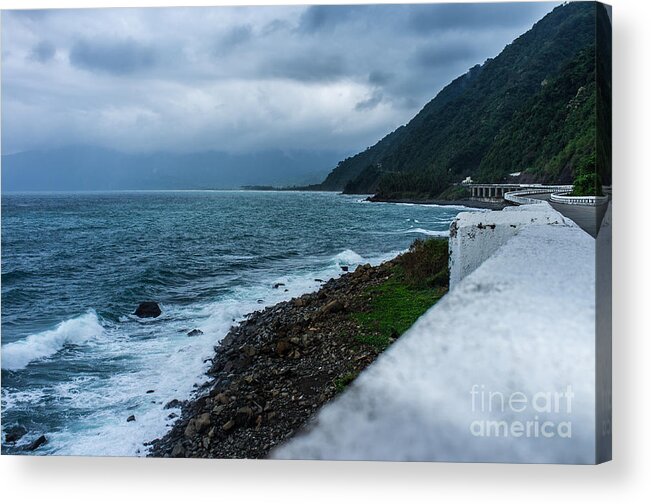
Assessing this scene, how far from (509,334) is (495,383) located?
0.33m

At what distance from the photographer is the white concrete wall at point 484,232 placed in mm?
3701

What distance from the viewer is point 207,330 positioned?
6254 mm

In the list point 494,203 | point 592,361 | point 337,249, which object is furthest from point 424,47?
point 592,361

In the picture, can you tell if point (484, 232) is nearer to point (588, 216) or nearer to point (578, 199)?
point (588, 216)

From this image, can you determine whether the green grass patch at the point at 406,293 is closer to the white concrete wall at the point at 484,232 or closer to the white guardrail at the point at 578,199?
the white guardrail at the point at 578,199

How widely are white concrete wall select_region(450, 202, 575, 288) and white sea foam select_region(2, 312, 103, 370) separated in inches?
138

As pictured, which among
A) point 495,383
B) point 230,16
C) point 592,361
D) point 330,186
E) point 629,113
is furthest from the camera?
point 330,186

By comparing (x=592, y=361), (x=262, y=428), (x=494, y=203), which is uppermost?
(x=494, y=203)

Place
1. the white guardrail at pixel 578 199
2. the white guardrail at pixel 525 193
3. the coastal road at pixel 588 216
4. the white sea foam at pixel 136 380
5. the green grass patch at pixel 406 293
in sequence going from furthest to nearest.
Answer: the white guardrail at pixel 525 193 < the green grass patch at pixel 406 293 < the white sea foam at pixel 136 380 < the white guardrail at pixel 578 199 < the coastal road at pixel 588 216

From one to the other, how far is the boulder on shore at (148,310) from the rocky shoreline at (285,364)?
2.69 ft

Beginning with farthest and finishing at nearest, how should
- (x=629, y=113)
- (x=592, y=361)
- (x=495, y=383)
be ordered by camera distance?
(x=629, y=113), (x=592, y=361), (x=495, y=383)

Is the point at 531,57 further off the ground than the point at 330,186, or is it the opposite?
the point at 531,57

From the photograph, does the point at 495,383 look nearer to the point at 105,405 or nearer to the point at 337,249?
the point at 105,405

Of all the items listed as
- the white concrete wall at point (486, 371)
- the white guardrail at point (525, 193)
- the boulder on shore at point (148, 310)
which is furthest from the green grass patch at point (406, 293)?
the boulder on shore at point (148, 310)
